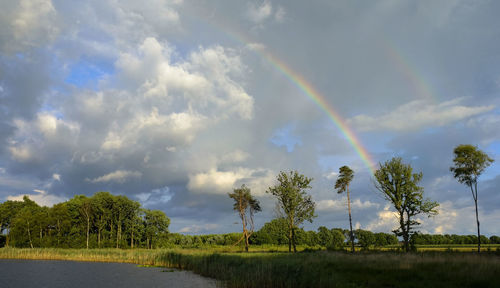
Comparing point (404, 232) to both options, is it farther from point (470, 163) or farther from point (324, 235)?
point (324, 235)

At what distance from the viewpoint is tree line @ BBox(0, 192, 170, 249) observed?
88.9m

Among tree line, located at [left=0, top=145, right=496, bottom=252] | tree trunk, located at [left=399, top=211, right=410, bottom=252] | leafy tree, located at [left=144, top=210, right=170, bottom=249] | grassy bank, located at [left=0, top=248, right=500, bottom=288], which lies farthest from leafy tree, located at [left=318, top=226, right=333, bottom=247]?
grassy bank, located at [left=0, top=248, right=500, bottom=288]

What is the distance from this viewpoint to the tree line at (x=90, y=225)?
8888 cm

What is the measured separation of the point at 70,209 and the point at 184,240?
34.8 m

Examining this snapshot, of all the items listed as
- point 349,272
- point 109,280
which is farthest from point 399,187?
point 109,280

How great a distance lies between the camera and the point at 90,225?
308ft

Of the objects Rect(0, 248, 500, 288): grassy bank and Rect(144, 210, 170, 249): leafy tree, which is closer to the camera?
Rect(0, 248, 500, 288): grassy bank

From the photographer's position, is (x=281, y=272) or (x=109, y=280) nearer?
(x=281, y=272)

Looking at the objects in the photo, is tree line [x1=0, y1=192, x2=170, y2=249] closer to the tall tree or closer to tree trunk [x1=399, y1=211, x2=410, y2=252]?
the tall tree

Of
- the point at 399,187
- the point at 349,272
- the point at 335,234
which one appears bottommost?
the point at 335,234

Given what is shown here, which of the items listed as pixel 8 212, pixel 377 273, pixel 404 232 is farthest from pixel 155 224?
pixel 377 273

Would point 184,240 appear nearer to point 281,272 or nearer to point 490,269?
point 281,272

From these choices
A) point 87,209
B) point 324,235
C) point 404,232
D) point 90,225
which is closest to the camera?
point 404,232

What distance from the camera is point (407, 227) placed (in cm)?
4831
